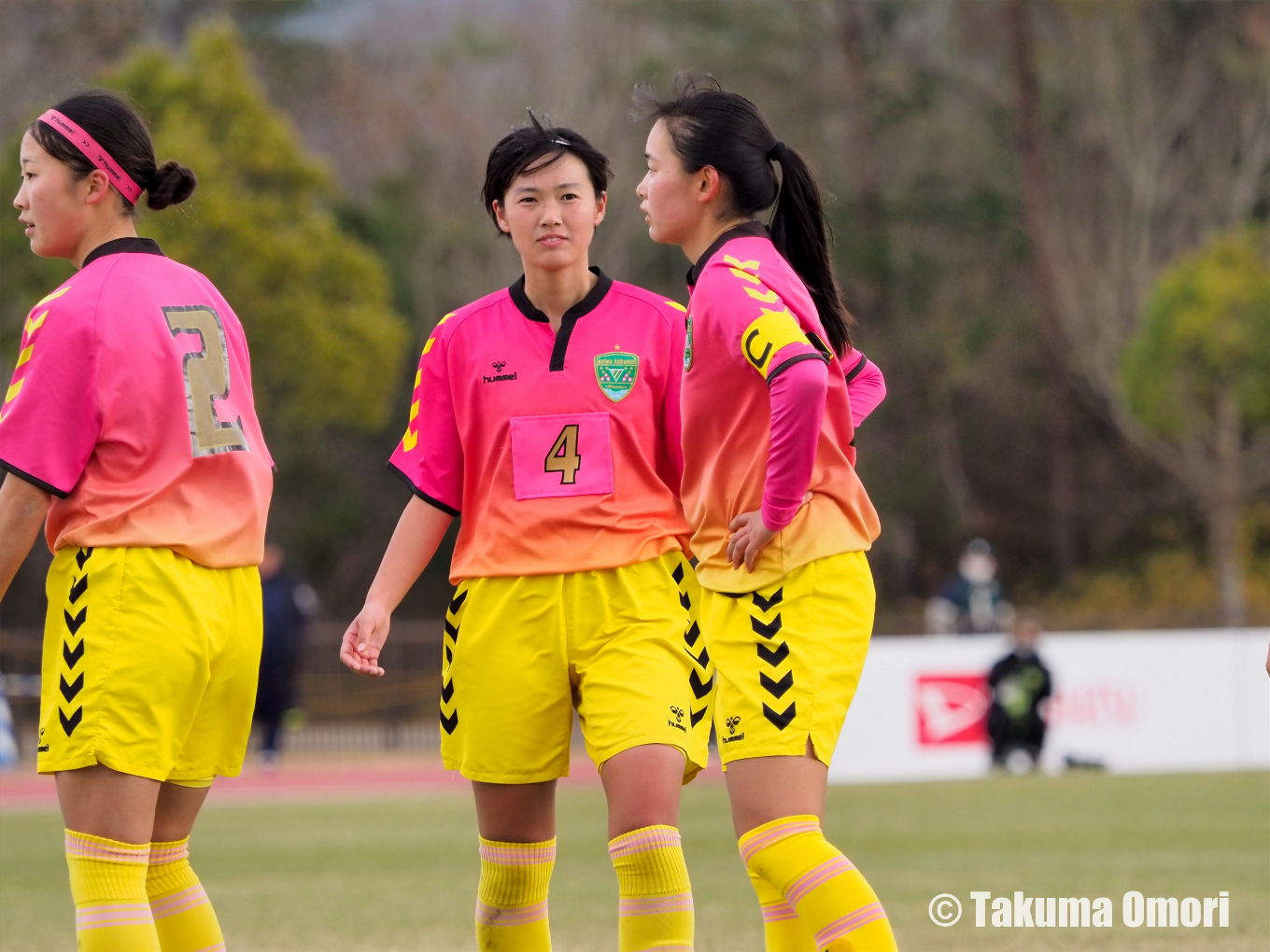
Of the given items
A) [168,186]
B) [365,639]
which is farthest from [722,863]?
[168,186]

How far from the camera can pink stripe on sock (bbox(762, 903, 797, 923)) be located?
170 inches

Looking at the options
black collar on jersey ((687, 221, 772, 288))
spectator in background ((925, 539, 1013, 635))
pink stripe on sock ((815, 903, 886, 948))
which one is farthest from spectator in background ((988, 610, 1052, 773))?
pink stripe on sock ((815, 903, 886, 948))

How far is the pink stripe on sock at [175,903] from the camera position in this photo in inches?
174

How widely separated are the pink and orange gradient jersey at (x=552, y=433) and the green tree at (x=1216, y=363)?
23.5m

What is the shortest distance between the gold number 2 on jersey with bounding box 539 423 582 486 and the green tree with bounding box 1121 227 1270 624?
23.6 m

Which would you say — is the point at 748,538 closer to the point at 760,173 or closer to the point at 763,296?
the point at 763,296

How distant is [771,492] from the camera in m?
4.09

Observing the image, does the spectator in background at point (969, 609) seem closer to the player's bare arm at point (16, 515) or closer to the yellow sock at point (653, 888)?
the yellow sock at point (653, 888)

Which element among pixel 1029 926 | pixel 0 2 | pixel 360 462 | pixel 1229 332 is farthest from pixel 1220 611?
pixel 0 2

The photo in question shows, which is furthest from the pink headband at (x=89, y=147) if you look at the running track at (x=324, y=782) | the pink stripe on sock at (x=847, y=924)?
the running track at (x=324, y=782)

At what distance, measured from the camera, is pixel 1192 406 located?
2848 cm

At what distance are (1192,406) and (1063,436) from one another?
237 inches

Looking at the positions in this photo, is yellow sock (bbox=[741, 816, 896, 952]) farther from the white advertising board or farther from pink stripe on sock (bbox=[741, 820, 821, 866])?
the white advertising board

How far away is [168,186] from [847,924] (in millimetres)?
2307
